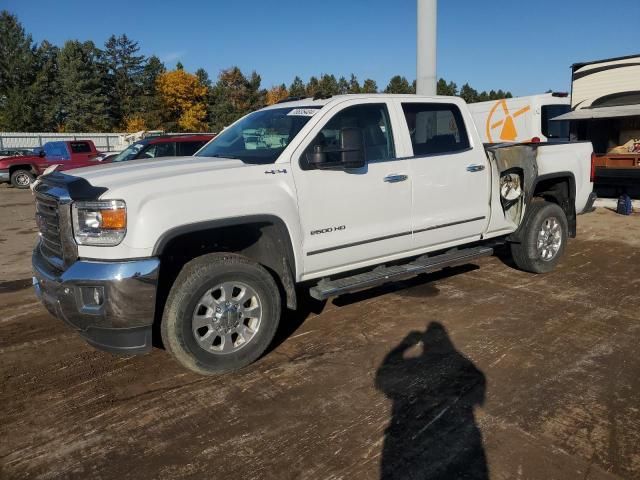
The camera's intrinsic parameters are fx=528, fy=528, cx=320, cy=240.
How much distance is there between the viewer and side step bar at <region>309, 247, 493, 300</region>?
14.2 feet

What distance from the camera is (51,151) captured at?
2039 centimetres

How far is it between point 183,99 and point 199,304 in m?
68.4

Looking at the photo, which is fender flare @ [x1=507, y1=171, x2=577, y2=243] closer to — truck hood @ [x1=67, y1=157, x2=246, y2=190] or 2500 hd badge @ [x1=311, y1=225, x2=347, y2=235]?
2500 hd badge @ [x1=311, y1=225, x2=347, y2=235]

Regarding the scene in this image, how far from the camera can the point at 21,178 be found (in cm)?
2089

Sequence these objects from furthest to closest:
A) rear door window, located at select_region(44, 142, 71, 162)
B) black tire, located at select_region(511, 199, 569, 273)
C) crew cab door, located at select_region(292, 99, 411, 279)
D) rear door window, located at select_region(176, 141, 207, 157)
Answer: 1. rear door window, located at select_region(44, 142, 71, 162)
2. rear door window, located at select_region(176, 141, 207, 157)
3. black tire, located at select_region(511, 199, 569, 273)
4. crew cab door, located at select_region(292, 99, 411, 279)

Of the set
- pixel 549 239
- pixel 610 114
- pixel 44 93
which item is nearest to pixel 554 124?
pixel 610 114

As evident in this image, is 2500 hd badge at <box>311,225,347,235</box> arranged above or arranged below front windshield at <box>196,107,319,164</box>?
below

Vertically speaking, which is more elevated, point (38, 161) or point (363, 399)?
point (38, 161)

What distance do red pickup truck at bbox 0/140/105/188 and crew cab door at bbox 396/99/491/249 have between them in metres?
16.8

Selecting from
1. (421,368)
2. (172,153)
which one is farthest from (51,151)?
(421,368)

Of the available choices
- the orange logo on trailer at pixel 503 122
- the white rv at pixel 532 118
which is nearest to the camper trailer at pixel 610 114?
the white rv at pixel 532 118

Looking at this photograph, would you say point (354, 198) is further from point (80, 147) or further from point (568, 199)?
point (80, 147)

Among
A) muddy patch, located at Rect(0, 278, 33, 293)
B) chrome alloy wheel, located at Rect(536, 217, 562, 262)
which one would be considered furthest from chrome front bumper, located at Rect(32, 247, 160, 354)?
chrome alloy wheel, located at Rect(536, 217, 562, 262)

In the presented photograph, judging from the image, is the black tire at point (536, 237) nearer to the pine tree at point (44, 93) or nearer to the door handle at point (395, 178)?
the door handle at point (395, 178)
